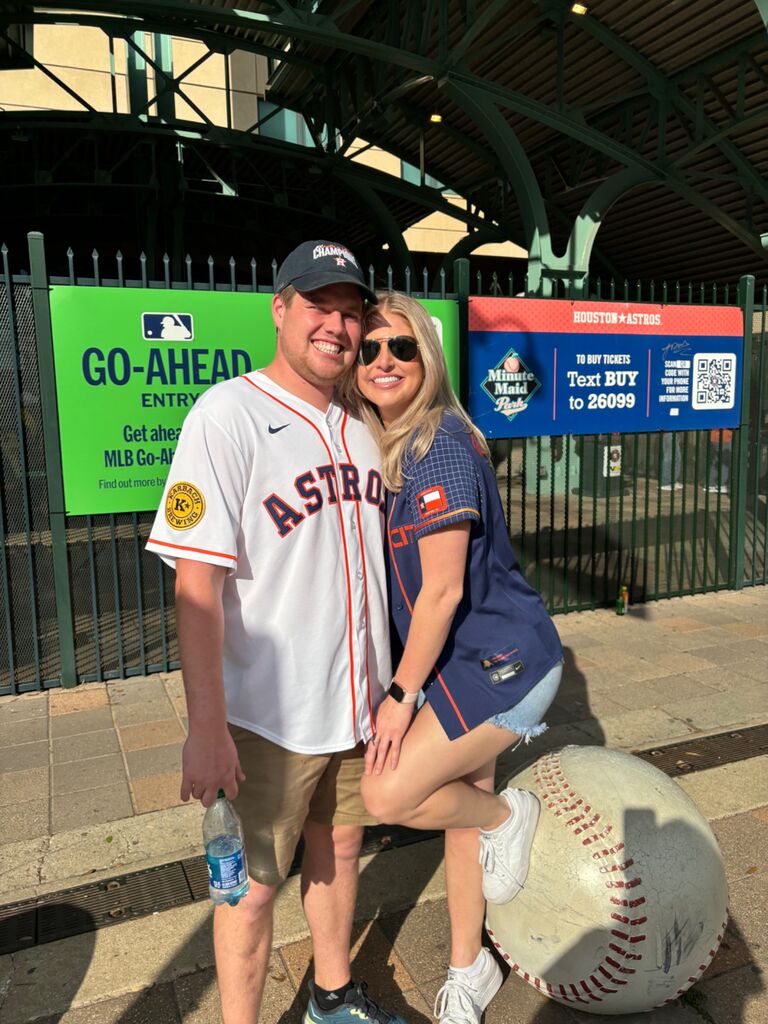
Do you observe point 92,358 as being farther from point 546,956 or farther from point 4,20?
point 4,20

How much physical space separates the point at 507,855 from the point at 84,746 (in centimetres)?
303

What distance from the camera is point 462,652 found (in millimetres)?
2168

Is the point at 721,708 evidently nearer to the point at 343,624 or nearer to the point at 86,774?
the point at 343,624

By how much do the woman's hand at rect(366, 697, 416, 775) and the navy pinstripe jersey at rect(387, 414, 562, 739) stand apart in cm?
10

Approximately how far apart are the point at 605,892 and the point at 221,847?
1099 mm

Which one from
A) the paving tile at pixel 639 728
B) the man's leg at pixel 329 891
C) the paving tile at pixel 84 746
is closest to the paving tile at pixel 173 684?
the paving tile at pixel 84 746

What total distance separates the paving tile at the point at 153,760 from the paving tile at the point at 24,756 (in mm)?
482

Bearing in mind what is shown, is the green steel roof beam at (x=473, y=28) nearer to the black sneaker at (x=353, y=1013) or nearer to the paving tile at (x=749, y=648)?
the paving tile at (x=749, y=648)

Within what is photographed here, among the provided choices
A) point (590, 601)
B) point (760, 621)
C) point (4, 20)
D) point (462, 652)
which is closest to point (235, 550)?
point (462, 652)

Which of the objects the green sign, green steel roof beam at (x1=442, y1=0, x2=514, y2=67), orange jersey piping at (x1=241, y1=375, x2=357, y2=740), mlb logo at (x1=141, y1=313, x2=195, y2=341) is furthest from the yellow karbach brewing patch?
green steel roof beam at (x1=442, y1=0, x2=514, y2=67)

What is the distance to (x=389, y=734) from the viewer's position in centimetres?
211

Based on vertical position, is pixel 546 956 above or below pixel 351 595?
below

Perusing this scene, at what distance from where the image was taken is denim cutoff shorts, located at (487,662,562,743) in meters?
2.14

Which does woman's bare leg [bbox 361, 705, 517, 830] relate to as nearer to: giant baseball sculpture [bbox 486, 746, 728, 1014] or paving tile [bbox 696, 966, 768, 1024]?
giant baseball sculpture [bbox 486, 746, 728, 1014]
